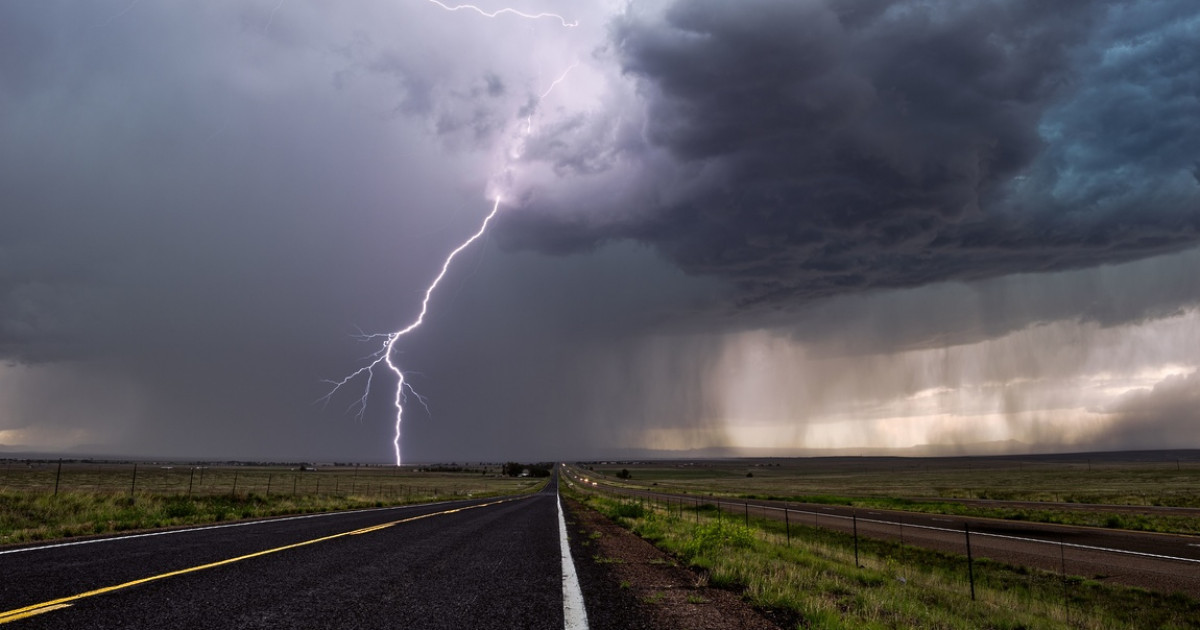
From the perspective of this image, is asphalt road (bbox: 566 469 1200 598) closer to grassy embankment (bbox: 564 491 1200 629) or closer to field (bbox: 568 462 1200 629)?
field (bbox: 568 462 1200 629)

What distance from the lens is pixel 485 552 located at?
452 inches

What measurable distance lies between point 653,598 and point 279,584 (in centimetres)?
453

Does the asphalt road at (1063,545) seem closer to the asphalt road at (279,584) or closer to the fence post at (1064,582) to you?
the fence post at (1064,582)

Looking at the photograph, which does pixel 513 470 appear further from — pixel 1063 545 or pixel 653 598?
pixel 653 598

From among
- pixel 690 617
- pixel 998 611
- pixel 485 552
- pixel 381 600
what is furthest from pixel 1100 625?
pixel 381 600

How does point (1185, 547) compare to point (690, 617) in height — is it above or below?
below

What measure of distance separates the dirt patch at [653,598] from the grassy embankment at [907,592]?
1.50 feet

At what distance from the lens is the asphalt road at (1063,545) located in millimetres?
19630

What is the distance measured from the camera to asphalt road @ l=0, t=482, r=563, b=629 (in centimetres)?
539

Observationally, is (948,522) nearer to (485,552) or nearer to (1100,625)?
(1100,625)

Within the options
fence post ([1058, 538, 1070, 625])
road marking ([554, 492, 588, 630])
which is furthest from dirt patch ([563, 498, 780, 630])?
fence post ([1058, 538, 1070, 625])

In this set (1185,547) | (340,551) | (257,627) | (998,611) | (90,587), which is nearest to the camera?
(257,627)

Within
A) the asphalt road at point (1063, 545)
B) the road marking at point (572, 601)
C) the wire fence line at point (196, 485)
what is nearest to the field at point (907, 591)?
the asphalt road at point (1063, 545)

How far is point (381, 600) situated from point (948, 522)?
40.5 metres
